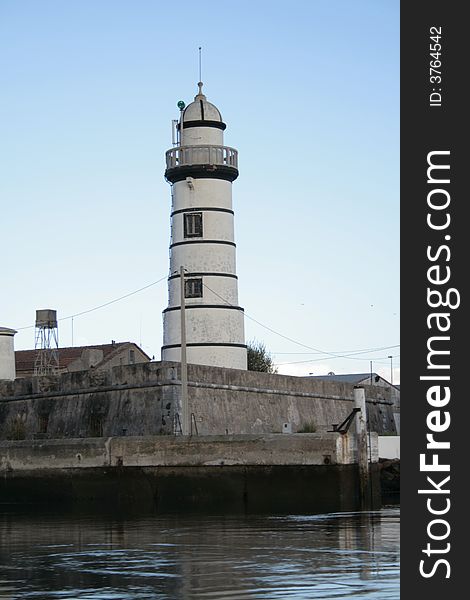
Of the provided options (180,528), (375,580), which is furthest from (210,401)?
(375,580)

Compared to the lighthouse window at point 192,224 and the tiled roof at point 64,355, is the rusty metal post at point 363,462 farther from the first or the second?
the tiled roof at point 64,355

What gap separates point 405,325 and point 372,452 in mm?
17024

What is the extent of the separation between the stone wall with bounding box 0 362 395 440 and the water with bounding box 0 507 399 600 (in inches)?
351

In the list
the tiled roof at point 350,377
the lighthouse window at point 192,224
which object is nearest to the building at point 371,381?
the tiled roof at point 350,377

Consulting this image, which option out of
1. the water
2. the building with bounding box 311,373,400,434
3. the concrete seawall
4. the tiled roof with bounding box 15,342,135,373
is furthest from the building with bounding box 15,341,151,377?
the water

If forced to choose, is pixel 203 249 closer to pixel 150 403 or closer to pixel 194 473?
pixel 150 403

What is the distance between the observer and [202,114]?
39219 mm

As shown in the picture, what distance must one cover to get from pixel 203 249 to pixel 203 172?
8.69ft

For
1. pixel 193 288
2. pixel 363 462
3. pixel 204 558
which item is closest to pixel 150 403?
pixel 193 288

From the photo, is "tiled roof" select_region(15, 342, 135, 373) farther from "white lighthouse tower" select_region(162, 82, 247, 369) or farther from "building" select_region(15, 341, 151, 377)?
"white lighthouse tower" select_region(162, 82, 247, 369)

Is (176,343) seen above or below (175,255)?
below

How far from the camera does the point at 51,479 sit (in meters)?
29.0

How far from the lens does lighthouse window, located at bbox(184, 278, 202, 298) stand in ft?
125

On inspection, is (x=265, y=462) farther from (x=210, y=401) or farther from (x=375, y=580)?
(x=375, y=580)
